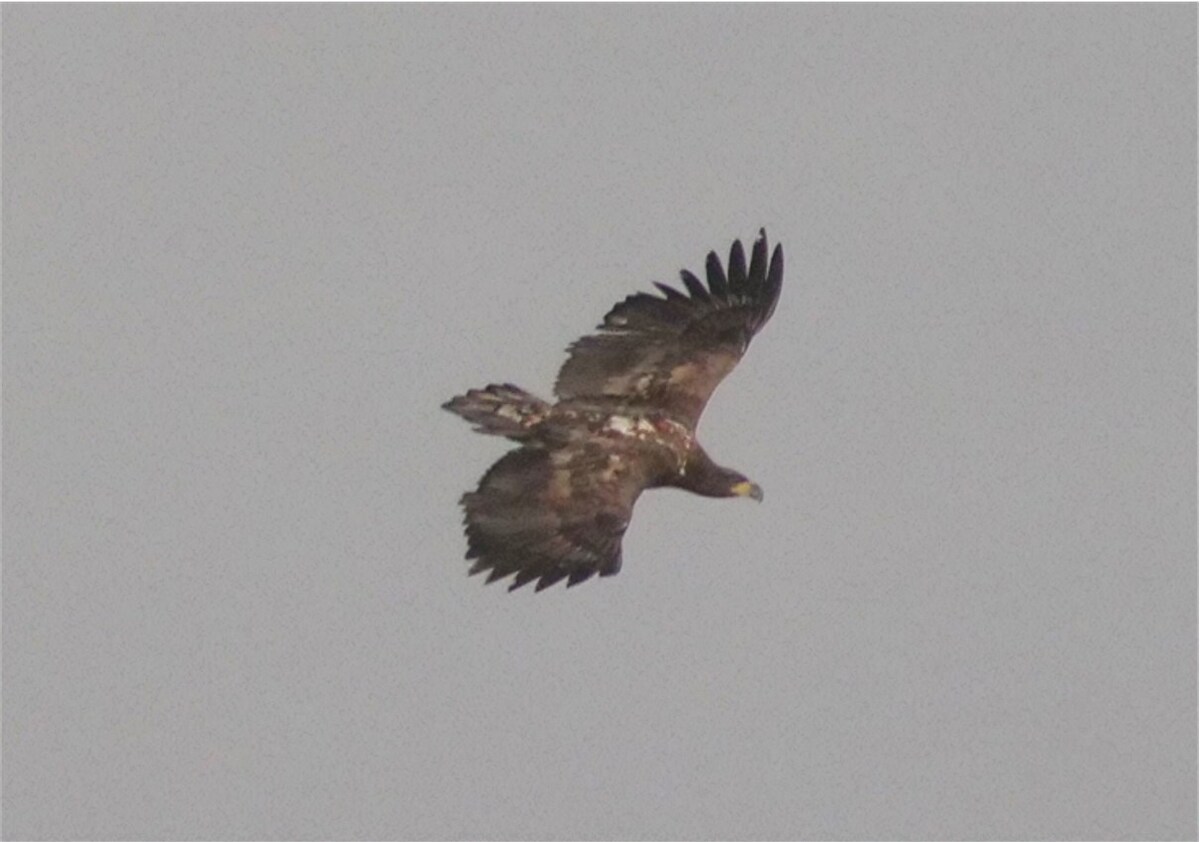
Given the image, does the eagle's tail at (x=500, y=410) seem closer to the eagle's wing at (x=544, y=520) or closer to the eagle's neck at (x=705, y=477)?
the eagle's wing at (x=544, y=520)

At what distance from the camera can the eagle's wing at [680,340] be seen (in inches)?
1150

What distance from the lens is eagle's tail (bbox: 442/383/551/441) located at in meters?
28.2

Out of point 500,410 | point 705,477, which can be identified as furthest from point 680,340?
point 500,410

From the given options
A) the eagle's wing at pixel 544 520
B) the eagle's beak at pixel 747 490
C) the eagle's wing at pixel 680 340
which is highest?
the eagle's wing at pixel 680 340

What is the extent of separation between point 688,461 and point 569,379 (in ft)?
3.84

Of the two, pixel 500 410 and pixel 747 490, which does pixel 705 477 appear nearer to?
pixel 747 490

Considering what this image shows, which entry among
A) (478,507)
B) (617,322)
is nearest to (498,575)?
(478,507)

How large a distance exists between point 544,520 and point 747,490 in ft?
7.52

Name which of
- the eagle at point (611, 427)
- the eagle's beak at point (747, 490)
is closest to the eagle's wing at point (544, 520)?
the eagle at point (611, 427)

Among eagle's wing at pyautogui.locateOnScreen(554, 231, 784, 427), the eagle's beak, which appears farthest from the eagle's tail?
the eagle's beak

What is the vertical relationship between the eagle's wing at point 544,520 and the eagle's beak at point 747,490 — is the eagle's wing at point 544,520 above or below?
below

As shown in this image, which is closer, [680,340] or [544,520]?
[544,520]

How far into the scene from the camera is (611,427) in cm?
2878

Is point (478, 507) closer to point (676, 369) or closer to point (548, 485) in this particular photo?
point (548, 485)
